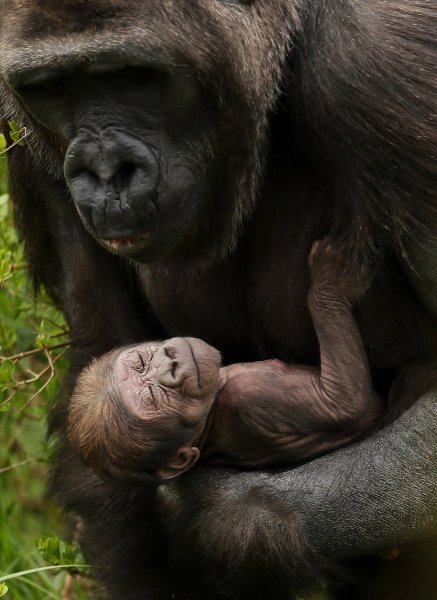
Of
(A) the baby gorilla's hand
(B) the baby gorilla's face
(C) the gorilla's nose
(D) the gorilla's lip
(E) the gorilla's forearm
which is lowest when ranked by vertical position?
(E) the gorilla's forearm

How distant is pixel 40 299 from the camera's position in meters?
6.73

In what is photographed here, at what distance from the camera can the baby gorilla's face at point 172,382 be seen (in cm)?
515

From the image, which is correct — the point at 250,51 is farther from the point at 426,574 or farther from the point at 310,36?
the point at 426,574

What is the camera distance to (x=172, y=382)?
5125mm

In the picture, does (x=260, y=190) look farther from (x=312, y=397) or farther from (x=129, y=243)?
(x=312, y=397)

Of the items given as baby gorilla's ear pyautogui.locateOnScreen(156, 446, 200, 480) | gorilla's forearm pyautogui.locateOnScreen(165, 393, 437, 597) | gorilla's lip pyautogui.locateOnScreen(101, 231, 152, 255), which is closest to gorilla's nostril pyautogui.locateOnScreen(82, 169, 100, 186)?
gorilla's lip pyautogui.locateOnScreen(101, 231, 152, 255)

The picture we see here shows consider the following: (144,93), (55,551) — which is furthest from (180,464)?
(144,93)

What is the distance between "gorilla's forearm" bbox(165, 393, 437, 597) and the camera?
16.9ft

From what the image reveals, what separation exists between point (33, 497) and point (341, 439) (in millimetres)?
3304

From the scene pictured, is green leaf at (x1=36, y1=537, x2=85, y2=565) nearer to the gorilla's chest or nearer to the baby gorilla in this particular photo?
the baby gorilla

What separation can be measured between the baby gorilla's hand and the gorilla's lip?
0.71 metres

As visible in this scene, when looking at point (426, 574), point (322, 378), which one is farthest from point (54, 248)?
point (426, 574)

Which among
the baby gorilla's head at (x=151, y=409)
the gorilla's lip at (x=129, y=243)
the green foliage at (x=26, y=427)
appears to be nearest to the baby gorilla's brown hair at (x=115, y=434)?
the baby gorilla's head at (x=151, y=409)

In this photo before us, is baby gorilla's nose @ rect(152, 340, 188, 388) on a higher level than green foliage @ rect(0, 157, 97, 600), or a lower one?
higher
